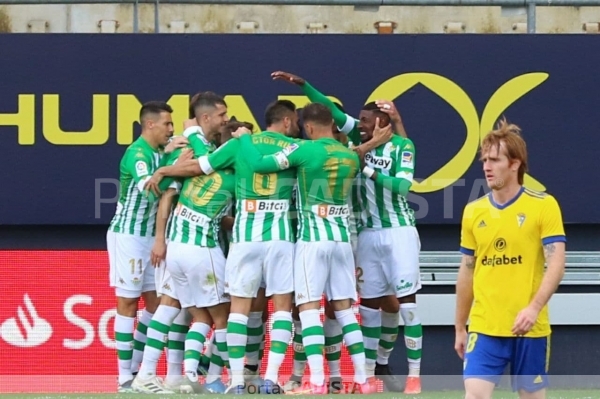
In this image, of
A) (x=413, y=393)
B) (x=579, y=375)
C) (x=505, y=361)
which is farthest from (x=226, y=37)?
(x=505, y=361)

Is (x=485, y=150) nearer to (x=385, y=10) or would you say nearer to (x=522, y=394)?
(x=522, y=394)

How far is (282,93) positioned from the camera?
381 inches

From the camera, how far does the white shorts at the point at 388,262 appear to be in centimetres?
859

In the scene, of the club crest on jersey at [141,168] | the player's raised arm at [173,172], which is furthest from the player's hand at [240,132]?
the club crest on jersey at [141,168]

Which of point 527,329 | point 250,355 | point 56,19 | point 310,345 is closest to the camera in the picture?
point 527,329

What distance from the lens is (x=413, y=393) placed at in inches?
335

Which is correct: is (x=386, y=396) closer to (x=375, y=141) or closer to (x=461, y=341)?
(x=375, y=141)

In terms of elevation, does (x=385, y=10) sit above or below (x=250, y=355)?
above

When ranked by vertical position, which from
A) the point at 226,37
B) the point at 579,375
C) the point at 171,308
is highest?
the point at 226,37

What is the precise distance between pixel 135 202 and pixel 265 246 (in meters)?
1.15

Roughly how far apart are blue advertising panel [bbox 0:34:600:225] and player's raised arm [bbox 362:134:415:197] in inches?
40.6

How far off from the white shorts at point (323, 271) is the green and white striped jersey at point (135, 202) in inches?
48.6

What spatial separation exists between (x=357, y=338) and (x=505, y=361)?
267 cm

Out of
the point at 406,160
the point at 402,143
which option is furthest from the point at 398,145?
the point at 406,160
